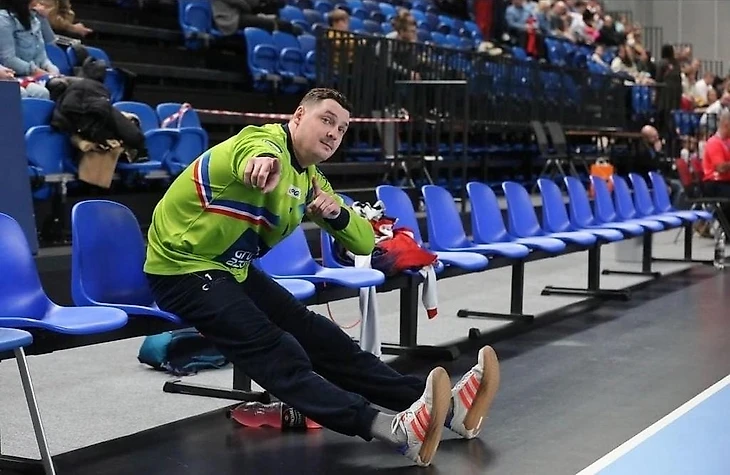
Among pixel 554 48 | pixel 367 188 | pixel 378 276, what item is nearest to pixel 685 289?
pixel 367 188

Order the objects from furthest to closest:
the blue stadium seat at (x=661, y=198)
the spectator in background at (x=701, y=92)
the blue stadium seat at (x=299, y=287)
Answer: the spectator in background at (x=701, y=92)
the blue stadium seat at (x=661, y=198)
the blue stadium seat at (x=299, y=287)

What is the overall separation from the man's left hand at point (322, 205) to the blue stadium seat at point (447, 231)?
80.5 inches

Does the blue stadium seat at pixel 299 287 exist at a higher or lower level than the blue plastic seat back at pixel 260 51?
lower

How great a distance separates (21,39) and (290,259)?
2.82 m

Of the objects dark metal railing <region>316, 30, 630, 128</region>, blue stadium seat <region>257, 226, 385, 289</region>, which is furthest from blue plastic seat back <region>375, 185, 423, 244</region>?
dark metal railing <region>316, 30, 630, 128</region>

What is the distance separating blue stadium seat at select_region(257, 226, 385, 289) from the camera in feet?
13.9

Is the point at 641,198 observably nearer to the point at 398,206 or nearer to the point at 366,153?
the point at 366,153

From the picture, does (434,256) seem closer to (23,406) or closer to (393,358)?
(393,358)

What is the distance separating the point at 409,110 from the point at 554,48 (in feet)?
20.5

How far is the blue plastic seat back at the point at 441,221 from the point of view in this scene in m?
5.45

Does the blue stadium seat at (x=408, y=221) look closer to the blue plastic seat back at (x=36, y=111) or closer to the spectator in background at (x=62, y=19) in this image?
the blue plastic seat back at (x=36, y=111)

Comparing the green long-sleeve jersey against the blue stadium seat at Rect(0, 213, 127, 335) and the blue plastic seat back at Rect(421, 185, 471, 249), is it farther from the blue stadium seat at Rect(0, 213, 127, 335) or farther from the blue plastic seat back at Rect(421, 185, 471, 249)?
the blue plastic seat back at Rect(421, 185, 471, 249)

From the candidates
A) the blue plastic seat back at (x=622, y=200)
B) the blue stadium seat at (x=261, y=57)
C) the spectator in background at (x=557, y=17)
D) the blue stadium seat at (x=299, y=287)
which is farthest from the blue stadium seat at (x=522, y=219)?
the spectator in background at (x=557, y=17)

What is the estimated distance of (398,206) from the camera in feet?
17.2
